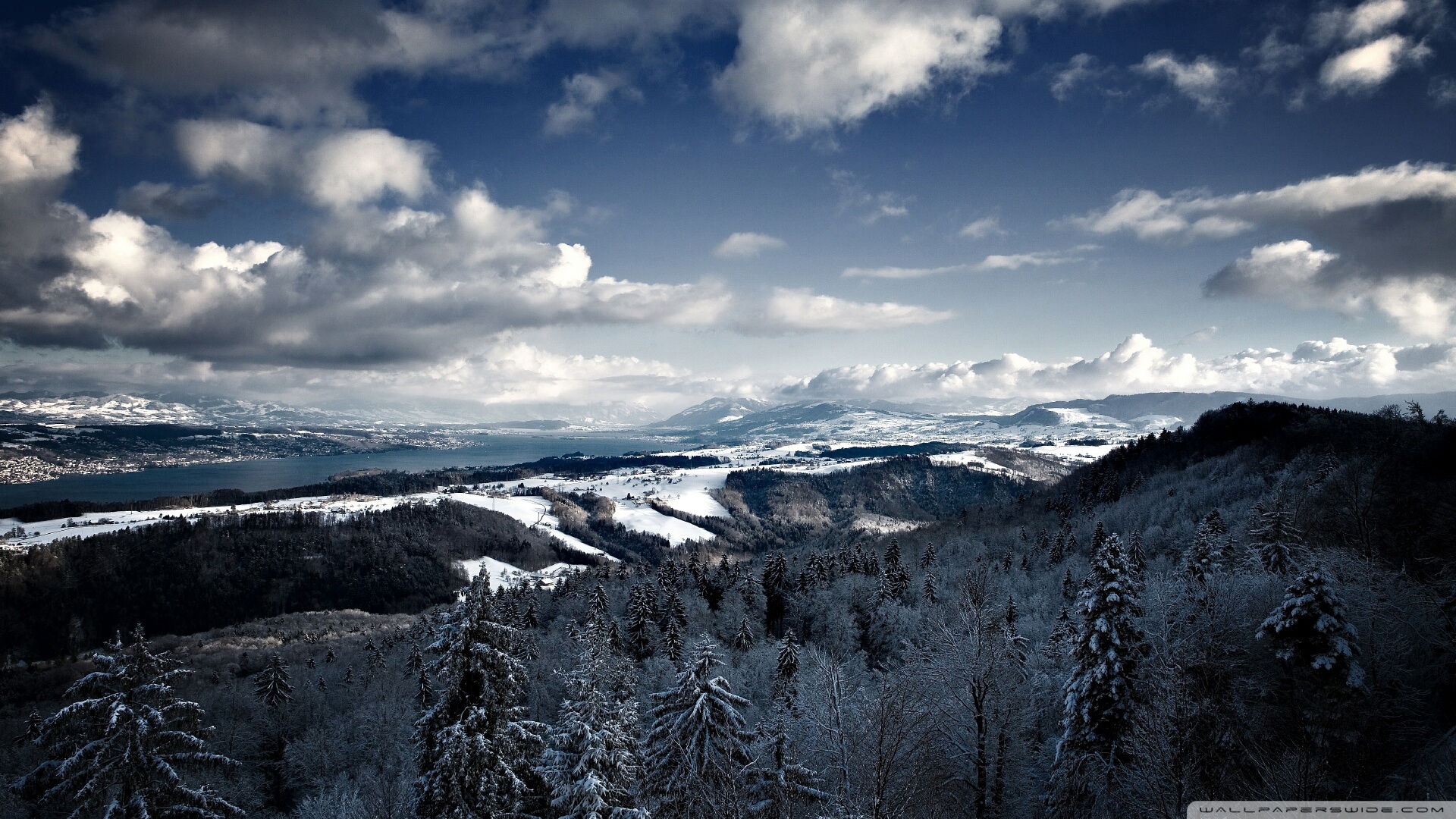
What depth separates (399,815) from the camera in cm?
2681

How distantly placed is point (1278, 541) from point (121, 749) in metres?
52.6

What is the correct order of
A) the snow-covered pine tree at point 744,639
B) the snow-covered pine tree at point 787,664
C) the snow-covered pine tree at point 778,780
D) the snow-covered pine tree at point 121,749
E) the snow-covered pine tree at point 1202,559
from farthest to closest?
the snow-covered pine tree at point 744,639, the snow-covered pine tree at point 787,664, the snow-covered pine tree at point 1202,559, the snow-covered pine tree at point 778,780, the snow-covered pine tree at point 121,749

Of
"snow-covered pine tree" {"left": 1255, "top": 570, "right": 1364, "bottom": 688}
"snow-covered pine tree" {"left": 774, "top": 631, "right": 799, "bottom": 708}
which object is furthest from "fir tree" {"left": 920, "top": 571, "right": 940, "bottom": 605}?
"snow-covered pine tree" {"left": 1255, "top": 570, "right": 1364, "bottom": 688}

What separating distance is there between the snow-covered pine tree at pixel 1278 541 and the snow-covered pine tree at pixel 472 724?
3921cm

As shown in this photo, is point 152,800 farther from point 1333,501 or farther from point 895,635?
point 1333,501

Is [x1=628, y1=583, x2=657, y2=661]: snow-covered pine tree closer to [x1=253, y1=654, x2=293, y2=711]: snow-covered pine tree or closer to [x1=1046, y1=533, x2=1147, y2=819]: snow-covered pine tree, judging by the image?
[x1=253, y1=654, x2=293, y2=711]: snow-covered pine tree

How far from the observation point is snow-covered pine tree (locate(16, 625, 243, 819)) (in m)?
15.5

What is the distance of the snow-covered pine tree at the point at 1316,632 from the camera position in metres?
18.3

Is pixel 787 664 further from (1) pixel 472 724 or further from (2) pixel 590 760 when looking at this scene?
(1) pixel 472 724

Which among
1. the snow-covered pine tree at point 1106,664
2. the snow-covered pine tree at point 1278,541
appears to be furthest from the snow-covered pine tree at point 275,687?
the snow-covered pine tree at point 1278,541

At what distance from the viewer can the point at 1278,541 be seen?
109 ft

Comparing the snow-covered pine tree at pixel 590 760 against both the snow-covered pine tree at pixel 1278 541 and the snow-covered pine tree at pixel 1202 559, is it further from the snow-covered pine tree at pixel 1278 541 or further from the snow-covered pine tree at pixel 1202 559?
the snow-covered pine tree at pixel 1278 541

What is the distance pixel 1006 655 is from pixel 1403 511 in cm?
3440

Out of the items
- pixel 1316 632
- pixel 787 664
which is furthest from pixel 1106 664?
pixel 787 664
